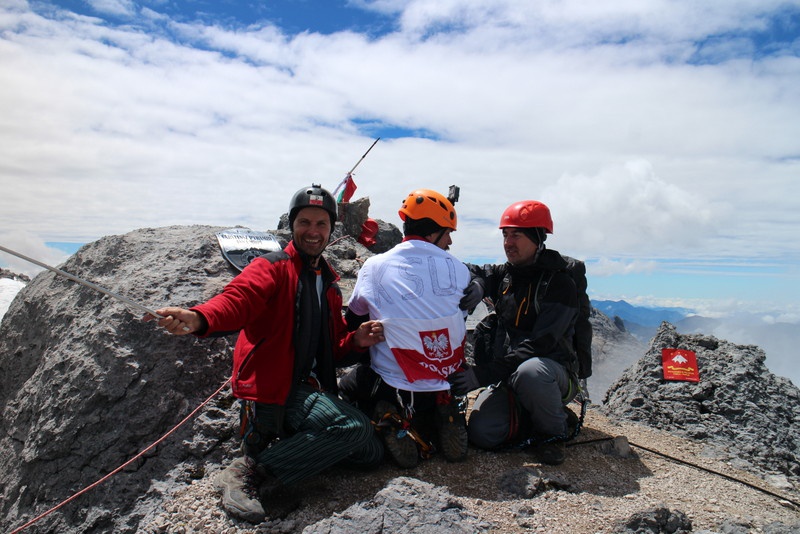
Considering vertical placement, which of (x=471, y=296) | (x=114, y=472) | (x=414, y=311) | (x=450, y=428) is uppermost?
(x=471, y=296)

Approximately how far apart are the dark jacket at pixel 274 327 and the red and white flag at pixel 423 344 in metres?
0.61

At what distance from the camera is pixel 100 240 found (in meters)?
7.09

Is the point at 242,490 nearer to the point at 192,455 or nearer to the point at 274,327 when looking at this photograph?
the point at 192,455

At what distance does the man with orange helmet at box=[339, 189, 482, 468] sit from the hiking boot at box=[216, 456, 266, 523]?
45.6 inches

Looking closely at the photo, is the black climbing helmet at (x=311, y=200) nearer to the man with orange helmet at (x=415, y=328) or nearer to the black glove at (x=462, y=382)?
the man with orange helmet at (x=415, y=328)

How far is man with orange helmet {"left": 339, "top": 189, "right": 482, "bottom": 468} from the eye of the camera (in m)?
4.89

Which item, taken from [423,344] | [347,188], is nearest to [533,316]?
[423,344]

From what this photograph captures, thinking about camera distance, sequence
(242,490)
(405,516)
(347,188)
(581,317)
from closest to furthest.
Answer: (405,516) → (242,490) → (581,317) → (347,188)

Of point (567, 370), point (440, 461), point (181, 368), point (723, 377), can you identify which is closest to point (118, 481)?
point (181, 368)

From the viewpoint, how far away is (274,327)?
4484 millimetres

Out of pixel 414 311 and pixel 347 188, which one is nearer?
pixel 414 311

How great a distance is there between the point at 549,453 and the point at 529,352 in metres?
0.99

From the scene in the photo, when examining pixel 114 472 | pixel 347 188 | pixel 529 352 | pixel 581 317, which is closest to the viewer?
pixel 114 472

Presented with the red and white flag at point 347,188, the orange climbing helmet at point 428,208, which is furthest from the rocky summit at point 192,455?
the red and white flag at point 347,188
